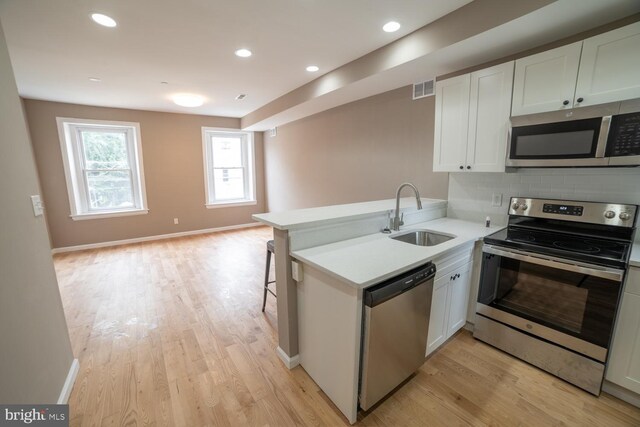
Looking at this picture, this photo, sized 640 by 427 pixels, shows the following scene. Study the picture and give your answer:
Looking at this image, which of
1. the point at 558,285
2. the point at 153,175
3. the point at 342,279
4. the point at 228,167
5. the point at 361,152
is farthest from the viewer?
the point at 228,167

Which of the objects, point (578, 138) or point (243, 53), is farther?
point (243, 53)

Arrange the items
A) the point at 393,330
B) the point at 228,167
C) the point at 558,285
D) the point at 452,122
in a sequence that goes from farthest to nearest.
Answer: the point at 228,167, the point at 452,122, the point at 558,285, the point at 393,330

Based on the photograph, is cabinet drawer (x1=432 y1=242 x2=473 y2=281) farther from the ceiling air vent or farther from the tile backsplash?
the ceiling air vent

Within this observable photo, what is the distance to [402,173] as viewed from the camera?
3277 millimetres

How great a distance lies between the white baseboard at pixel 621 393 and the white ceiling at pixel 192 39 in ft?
9.18

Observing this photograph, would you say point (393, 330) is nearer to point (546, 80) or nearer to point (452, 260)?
point (452, 260)

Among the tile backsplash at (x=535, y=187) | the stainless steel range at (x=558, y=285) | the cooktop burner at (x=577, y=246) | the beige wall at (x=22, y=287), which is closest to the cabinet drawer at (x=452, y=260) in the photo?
the stainless steel range at (x=558, y=285)

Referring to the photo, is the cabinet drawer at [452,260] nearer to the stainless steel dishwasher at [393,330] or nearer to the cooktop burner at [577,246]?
the stainless steel dishwasher at [393,330]

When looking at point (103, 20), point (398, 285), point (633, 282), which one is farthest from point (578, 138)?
point (103, 20)

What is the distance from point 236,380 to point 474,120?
9.36 feet

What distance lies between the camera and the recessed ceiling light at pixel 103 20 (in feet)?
6.50

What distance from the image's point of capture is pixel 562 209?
2.06 metres

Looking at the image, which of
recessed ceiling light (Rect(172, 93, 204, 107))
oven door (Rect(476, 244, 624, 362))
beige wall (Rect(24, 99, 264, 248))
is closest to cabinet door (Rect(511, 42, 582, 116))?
oven door (Rect(476, 244, 624, 362))

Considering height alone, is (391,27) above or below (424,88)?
above
